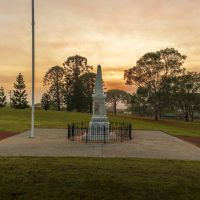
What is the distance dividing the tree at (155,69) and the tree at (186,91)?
7.39ft

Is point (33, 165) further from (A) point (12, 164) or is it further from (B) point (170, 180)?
(B) point (170, 180)

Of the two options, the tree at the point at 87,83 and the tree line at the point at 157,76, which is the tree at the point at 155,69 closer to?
the tree line at the point at 157,76

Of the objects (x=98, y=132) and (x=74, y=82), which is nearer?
(x=98, y=132)

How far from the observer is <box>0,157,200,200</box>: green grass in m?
8.62

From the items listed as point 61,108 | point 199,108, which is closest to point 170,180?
point 199,108

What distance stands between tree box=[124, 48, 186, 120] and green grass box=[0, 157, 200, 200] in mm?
52544


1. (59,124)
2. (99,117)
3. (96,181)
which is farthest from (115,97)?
(96,181)

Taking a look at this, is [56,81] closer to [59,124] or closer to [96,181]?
[59,124]

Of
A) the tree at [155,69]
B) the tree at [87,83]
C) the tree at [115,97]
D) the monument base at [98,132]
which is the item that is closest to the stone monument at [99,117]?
the monument base at [98,132]

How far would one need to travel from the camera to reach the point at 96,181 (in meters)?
9.84

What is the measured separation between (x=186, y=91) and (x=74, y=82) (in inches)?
1108

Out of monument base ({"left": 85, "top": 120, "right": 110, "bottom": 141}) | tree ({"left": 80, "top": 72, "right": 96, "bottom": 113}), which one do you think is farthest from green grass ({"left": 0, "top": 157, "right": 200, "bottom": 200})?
tree ({"left": 80, "top": 72, "right": 96, "bottom": 113})

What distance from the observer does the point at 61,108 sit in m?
95.3

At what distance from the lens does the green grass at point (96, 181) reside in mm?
8617
